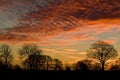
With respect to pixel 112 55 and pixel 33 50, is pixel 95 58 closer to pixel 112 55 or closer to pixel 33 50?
pixel 112 55

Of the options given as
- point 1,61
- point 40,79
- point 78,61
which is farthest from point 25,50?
point 40,79

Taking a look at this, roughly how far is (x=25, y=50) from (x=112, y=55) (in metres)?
26.8

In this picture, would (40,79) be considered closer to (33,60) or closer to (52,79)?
(52,79)

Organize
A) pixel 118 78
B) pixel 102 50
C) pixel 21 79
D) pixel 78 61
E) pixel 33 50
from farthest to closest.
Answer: pixel 78 61 → pixel 33 50 → pixel 102 50 → pixel 118 78 → pixel 21 79

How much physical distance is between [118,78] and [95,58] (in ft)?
208

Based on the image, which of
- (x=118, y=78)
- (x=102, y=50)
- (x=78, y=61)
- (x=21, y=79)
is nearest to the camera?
(x=21, y=79)

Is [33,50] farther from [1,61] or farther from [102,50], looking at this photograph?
[102,50]

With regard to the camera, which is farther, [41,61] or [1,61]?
[41,61]

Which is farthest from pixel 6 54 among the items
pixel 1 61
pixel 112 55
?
pixel 112 55

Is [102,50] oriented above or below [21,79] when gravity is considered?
above

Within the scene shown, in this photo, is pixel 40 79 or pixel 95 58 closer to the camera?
pixel 40 79

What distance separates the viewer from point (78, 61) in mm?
114625

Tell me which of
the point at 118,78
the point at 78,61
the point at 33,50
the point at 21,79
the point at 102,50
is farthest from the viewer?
the point at 78,61

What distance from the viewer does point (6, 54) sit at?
345 feet
